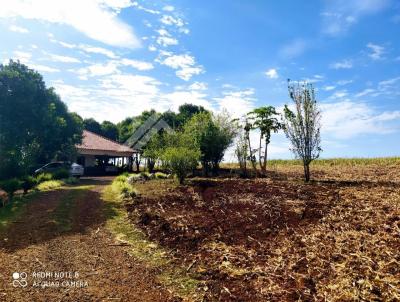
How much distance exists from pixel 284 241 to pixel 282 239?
17 centimetres

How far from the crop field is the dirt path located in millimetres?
1129

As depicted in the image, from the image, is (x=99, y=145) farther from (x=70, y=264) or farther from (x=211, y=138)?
(x=70, y=264)

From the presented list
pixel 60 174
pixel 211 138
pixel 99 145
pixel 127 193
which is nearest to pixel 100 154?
pixel 99 145

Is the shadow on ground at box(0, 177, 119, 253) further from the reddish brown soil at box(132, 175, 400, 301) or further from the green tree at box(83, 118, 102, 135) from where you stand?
the green tree at box(83, 118, 102, 135)

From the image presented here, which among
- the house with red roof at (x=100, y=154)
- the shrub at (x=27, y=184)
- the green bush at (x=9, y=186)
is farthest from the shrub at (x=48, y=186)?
the house with red roof at (x=100, y=154)

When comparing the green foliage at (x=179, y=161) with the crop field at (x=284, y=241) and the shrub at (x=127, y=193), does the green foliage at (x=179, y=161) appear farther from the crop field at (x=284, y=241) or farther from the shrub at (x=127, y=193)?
the crop field at (x=284, y=241)

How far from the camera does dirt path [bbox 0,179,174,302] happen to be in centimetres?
610

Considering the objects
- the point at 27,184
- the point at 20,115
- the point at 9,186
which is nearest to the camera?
the point at 9,186

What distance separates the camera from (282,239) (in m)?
8.25

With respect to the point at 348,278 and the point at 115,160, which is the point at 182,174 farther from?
the point at 115,160

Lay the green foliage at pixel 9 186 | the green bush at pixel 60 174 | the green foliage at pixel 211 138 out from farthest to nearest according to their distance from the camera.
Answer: the green foliage at pixel 211 138 < the green bush at pixel 60 174 < the green foliage at pixel 9 186

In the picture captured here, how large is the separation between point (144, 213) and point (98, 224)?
5.68 feet

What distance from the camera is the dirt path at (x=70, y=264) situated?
6102 millimetres

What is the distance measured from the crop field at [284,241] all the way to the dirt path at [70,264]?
1.13 metres
